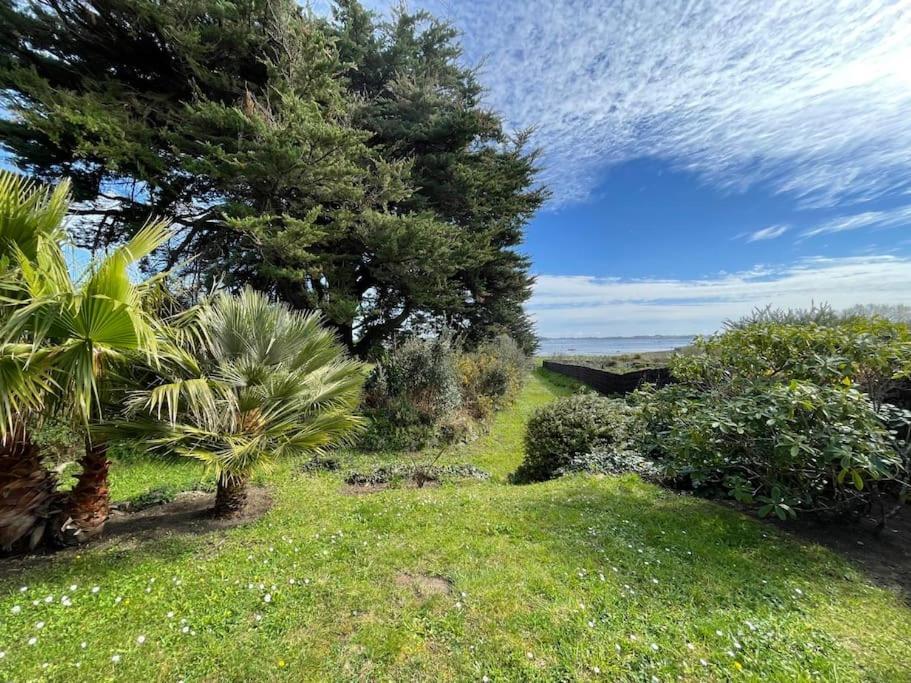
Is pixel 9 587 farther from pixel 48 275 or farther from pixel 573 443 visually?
pixel 573 443

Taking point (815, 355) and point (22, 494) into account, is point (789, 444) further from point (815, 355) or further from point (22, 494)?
point (22, 494)

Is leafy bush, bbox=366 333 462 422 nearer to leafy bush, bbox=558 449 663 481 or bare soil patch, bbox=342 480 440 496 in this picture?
bare soil patch, bbox=342 480 440 496

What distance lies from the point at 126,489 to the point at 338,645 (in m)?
5.37

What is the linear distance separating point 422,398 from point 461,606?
22.9 ft

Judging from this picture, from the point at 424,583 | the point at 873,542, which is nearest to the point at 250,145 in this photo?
the point at 424,583

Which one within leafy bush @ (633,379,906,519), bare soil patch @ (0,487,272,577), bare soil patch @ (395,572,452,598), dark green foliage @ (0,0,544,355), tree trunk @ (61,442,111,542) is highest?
dark green foliage @ (0,0,544,355)

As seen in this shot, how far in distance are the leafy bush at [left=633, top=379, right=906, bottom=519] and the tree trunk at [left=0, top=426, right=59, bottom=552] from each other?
18.6ft

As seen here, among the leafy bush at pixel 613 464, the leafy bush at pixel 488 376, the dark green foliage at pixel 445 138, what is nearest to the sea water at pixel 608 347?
the leafy bush at pixel 488 376

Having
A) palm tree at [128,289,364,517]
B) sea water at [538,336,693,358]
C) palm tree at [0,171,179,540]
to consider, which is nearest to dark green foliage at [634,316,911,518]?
palm tree at [128,289,364,517]

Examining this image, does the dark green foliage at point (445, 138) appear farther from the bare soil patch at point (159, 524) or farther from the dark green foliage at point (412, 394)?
the bare soil patch at point (159, 524)

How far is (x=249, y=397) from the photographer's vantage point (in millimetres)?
3457

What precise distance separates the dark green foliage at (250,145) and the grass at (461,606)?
4.76 meters

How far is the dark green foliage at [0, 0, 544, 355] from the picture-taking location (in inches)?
252

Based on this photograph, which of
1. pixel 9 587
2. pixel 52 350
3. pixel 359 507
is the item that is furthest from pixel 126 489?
pixel 52 350
